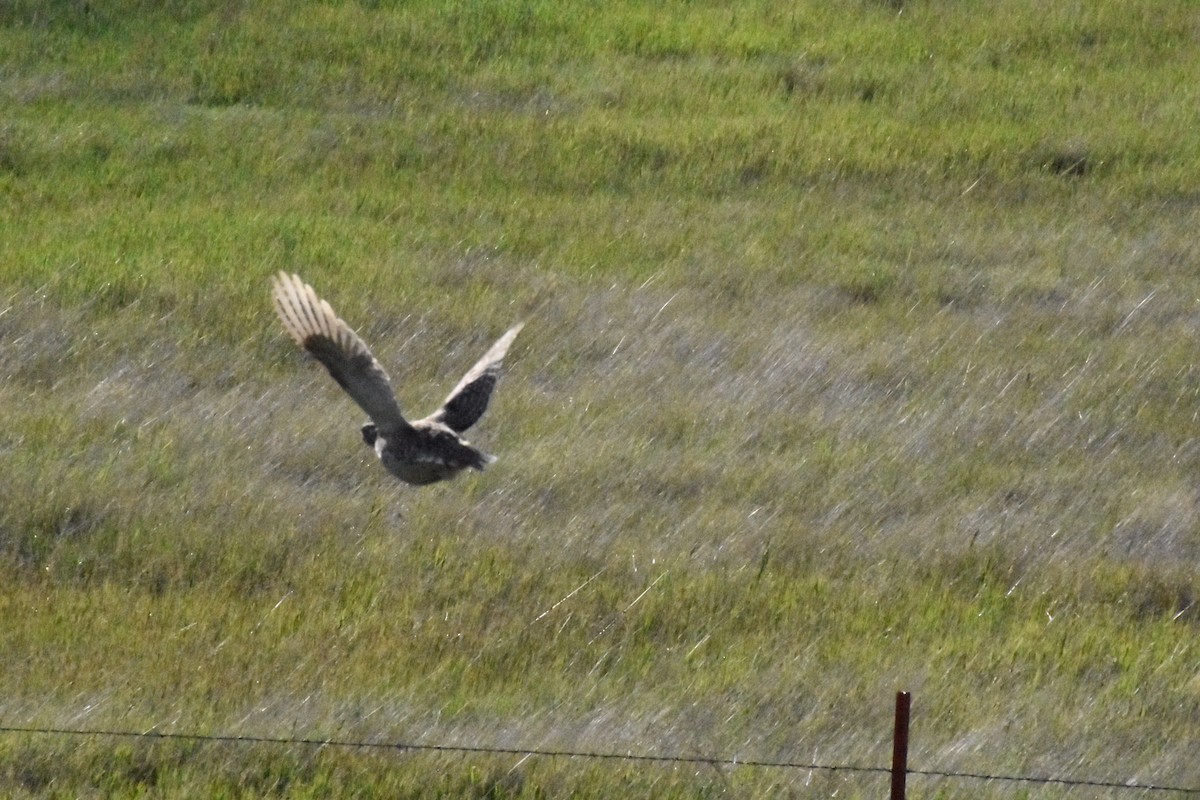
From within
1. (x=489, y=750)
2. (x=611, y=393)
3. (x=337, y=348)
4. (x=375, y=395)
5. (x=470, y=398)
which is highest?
(x=337, y=348)

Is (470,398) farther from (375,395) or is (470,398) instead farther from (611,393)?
(611,393)

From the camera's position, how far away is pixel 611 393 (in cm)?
990

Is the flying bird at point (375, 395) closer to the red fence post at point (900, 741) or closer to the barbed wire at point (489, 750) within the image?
the barbed wire at point (489, 750)

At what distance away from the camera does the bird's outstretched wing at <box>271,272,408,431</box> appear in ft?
20.7

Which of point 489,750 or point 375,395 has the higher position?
point 375,395

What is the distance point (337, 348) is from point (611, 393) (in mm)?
3705

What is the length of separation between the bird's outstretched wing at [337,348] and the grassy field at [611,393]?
37.8 inches

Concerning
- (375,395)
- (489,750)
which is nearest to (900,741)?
(489,750)

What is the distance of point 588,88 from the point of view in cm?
1561

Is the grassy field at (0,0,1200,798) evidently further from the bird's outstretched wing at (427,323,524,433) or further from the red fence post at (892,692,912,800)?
the red fence post at (892,692,912,800)

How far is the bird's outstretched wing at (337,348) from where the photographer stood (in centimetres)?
631

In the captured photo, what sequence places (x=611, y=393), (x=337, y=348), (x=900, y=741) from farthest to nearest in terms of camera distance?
(x=611, y=393) → (x=337, y=348) → (x=900, y=741)

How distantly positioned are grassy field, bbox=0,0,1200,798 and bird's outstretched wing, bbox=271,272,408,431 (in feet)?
3.15

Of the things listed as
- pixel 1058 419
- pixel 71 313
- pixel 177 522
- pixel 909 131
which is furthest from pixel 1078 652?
pixel 909 131
